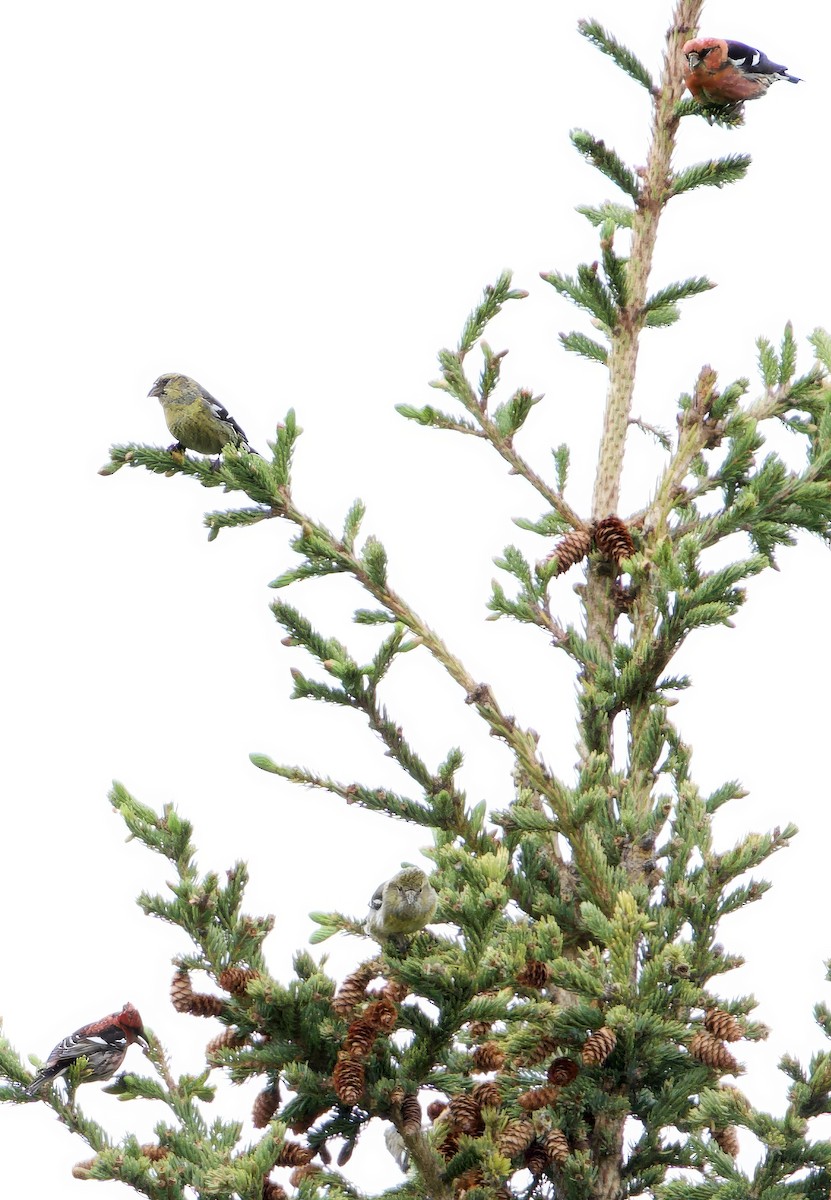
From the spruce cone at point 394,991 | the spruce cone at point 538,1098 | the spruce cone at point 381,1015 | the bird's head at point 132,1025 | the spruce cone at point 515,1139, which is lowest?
the spruce cone at point 515,1139

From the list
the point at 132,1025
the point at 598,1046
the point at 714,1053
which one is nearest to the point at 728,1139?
the point at 714,1053

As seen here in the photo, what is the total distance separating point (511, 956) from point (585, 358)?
2909 millimetres

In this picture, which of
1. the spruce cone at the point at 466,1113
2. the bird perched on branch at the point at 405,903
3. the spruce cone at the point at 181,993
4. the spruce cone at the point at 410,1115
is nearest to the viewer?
the spruce cone at the point at 410,1115

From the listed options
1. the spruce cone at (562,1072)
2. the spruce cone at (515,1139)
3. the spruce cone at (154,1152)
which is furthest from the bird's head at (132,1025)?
the spruce cone at (562,1072)

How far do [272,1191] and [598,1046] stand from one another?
1127mm

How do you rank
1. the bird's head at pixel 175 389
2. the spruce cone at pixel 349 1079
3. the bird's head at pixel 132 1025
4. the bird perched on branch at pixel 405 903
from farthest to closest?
the bird's head at pixel 175 389, the bird's head at pixel 132 1025, the bird perched on branch at pixel 405 903, the spruce cone at pixel 349 1079

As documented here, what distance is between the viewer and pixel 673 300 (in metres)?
6.62

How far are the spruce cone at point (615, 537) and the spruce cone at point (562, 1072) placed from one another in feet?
6.60

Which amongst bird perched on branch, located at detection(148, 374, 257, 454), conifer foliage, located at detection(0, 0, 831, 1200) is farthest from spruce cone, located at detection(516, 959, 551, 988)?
bird perched on branch, located at detection(148, 374, 257, 454)

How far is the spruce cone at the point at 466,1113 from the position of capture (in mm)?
5250

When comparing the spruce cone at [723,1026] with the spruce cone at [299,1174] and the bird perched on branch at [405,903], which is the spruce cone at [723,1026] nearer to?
the bird perched on branch at [405,903]

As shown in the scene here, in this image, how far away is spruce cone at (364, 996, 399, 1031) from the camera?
484 cm

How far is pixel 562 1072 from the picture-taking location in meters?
5.28

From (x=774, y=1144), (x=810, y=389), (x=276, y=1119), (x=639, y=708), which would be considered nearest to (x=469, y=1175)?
(x=276, y=1119)
